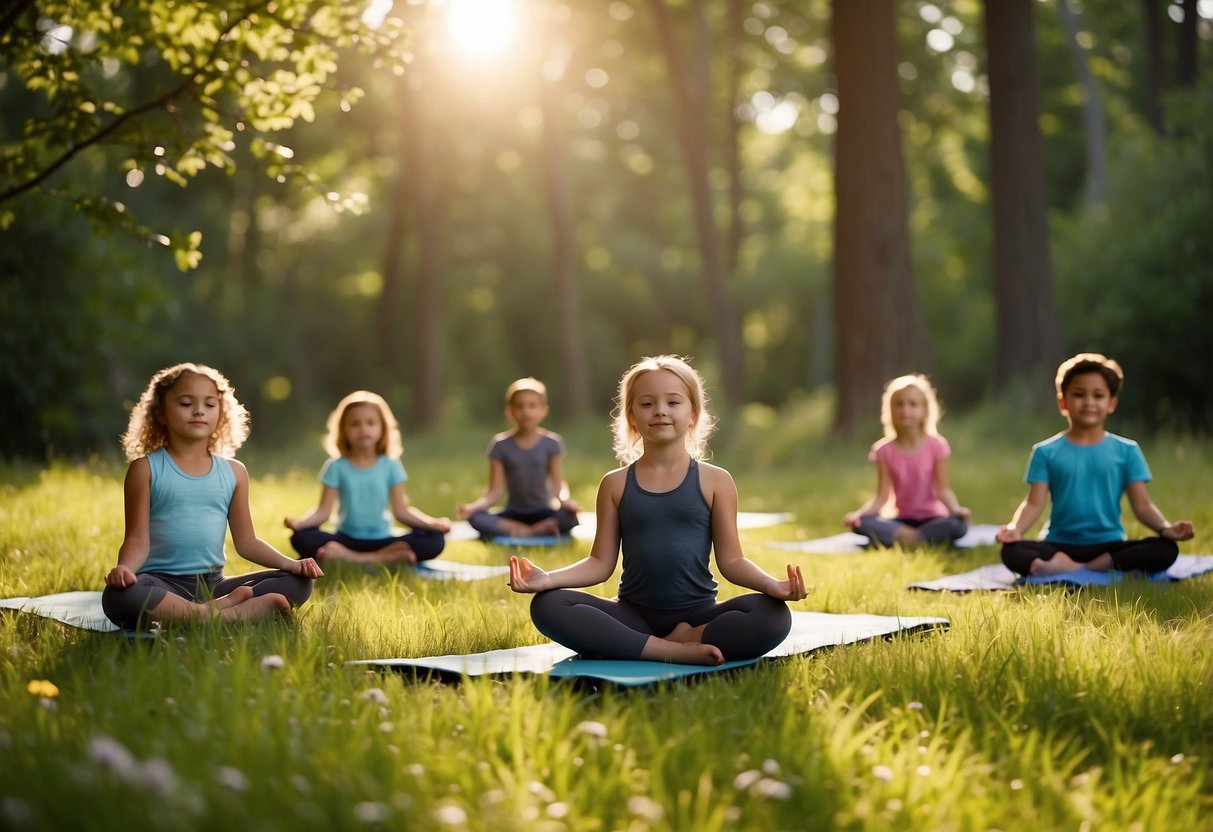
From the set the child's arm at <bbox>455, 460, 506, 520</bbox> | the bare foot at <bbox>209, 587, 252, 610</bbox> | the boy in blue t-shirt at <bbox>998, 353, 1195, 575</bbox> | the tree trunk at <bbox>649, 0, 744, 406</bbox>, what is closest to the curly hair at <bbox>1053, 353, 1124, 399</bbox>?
the boy in blue t-shirt at <bbox>998, 353, 1195, 575</bbox>

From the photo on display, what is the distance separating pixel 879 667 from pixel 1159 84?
24548 millimetres

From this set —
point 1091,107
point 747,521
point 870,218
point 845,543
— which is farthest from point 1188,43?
point 845,543

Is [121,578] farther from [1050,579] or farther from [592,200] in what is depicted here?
[592,200]

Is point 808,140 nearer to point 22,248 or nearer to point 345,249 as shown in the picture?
point 345,249

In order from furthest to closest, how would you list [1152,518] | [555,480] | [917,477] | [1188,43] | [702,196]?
1. [702,196]
2. [1188,43]
3. [555,480]
4. [917,477]
5. [1152,518]

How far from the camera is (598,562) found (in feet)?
16.9

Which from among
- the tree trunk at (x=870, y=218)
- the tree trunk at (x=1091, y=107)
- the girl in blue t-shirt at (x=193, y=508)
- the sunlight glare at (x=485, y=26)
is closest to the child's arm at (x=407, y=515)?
the girl in blue t-shirt at (x=193, y=508)

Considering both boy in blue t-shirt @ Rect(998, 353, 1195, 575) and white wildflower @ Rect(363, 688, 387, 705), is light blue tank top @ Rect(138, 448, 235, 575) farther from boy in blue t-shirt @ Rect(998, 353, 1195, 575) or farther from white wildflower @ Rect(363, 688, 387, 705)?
boy in blue t-shirt @ Rect(998, 353, 1195, 575)

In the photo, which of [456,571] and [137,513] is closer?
[137,513]

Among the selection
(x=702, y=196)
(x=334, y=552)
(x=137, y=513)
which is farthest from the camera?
(x=702, y=196)

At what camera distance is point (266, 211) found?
40812 mm

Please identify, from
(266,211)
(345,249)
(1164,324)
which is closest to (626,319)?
(345,249)

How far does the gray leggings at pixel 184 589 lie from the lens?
5.38 metres

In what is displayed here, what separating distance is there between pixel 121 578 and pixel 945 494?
590 cm
